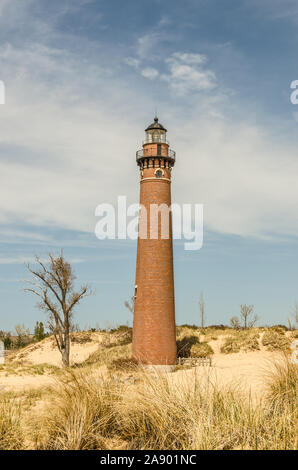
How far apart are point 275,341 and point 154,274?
16.5 m

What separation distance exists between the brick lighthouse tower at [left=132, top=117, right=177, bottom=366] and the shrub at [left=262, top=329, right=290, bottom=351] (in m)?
12.9

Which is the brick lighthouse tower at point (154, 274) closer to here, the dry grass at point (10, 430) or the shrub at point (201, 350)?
the shrub at point (201, 350)

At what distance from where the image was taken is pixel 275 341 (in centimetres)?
4019

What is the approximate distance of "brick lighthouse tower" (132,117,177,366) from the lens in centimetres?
2983

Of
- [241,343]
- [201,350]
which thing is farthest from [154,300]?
[241,343]

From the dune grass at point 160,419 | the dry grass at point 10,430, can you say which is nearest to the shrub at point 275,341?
the dune grass at point 160,419

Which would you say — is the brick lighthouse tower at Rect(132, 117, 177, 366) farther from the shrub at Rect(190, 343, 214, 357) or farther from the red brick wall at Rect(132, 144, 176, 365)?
the shrub at Rect(190, 343, 214, 357)

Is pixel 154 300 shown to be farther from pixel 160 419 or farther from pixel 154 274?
pixel 160 419

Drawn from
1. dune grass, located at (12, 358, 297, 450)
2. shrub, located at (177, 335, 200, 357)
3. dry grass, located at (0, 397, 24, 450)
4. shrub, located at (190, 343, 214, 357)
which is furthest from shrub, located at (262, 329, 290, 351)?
dry grass, located at (0, 397, 24, 450)

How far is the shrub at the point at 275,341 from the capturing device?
39438 mm
